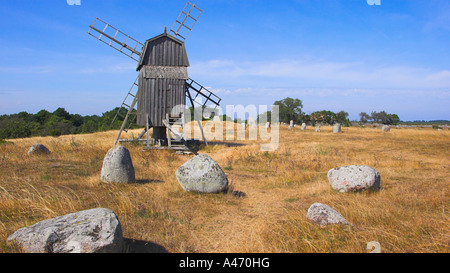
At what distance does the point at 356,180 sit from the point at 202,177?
4.66 meters

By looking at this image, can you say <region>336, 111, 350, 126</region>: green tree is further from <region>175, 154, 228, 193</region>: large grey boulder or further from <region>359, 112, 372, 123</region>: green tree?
<region>175, 154, 228, 193</region>: large grey boulder

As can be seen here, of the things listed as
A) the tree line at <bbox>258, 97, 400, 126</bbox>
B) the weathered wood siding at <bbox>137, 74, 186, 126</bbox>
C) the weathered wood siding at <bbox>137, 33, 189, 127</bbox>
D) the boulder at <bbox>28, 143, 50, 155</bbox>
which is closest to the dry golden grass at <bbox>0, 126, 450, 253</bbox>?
the boulder at <bbox>28, 143, 50, 155</bbox>

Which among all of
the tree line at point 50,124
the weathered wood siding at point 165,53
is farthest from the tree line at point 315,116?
the weathered wood siding at point 165,53

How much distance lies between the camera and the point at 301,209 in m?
7.18

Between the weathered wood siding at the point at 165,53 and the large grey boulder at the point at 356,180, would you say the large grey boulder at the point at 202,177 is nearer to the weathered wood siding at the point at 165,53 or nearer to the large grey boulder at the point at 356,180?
the large grey boulder at the point at 356,180

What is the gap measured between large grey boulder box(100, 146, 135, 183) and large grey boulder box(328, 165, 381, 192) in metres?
6.56

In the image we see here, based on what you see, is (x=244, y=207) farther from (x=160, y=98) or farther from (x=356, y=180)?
(x=160, y=98)

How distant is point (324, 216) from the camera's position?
5.93m

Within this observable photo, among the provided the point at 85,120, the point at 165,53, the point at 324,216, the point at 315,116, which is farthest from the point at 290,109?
the point at 324,216

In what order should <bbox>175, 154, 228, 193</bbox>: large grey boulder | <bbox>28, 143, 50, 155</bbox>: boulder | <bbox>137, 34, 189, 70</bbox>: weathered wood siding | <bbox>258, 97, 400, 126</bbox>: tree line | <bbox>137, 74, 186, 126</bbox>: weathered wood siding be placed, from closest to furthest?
<bbox>175, 154, 228, 193</bbox>: large grey boulder, <bbox>28, 143, 50, 155</bbox>: boulder, <bbox>137, 34, 189, 70</bbox>: weathered wood siding, <bbox>137, 74, 186, 126</bbox>: weathered wood siding, <bbox>258, 97, 400, 126</bbox>: tree line

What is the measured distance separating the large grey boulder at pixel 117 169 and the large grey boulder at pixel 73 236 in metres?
4.59

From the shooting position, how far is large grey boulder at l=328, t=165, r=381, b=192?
870 centimetres

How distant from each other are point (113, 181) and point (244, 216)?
4531 mm
